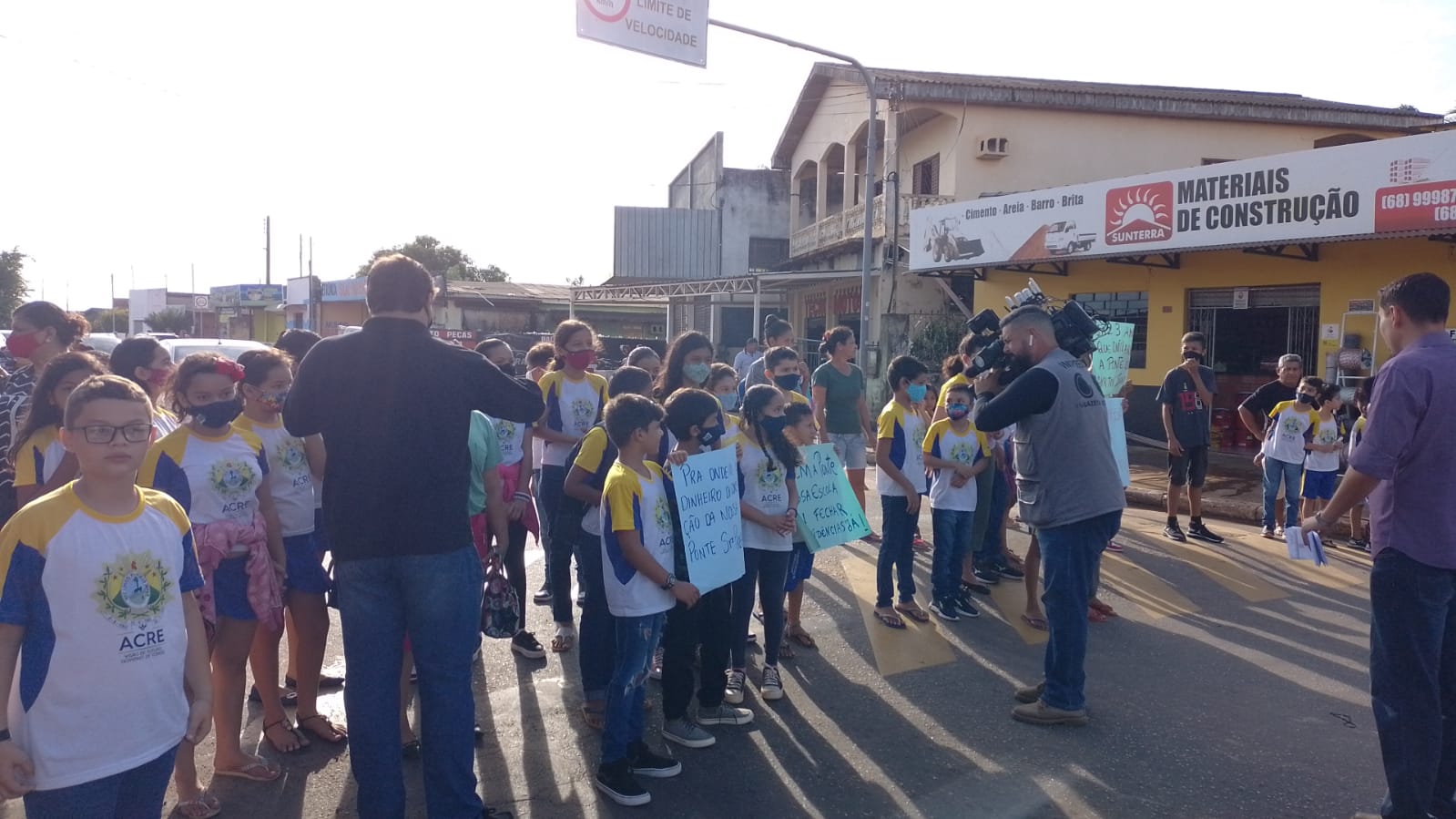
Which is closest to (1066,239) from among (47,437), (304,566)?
(304,566)

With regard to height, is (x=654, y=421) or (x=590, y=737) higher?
(x=654, y=421)

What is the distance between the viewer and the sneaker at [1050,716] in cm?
471

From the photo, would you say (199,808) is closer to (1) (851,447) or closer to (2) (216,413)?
(2) (216,413)

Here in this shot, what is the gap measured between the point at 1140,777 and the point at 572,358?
3844 millimetres

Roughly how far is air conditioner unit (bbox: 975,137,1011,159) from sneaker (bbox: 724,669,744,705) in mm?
18056

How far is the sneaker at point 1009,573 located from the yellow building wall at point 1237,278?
9111 mm

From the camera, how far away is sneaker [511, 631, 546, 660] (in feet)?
18.4

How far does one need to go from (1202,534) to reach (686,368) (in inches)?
240

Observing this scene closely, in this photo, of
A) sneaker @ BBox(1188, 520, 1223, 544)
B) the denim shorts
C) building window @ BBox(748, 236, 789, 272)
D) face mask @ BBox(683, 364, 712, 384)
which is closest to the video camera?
face mask @ BBox(683, 364, 712, 384)

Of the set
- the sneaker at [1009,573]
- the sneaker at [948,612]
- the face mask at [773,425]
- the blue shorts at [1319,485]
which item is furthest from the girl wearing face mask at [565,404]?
the blue shorts at [1319,485]

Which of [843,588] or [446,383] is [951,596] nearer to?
[843,588]

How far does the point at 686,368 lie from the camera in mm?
5457

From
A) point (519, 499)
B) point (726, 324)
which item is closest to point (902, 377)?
point (519, 499)

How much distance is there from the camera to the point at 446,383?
331 cm
